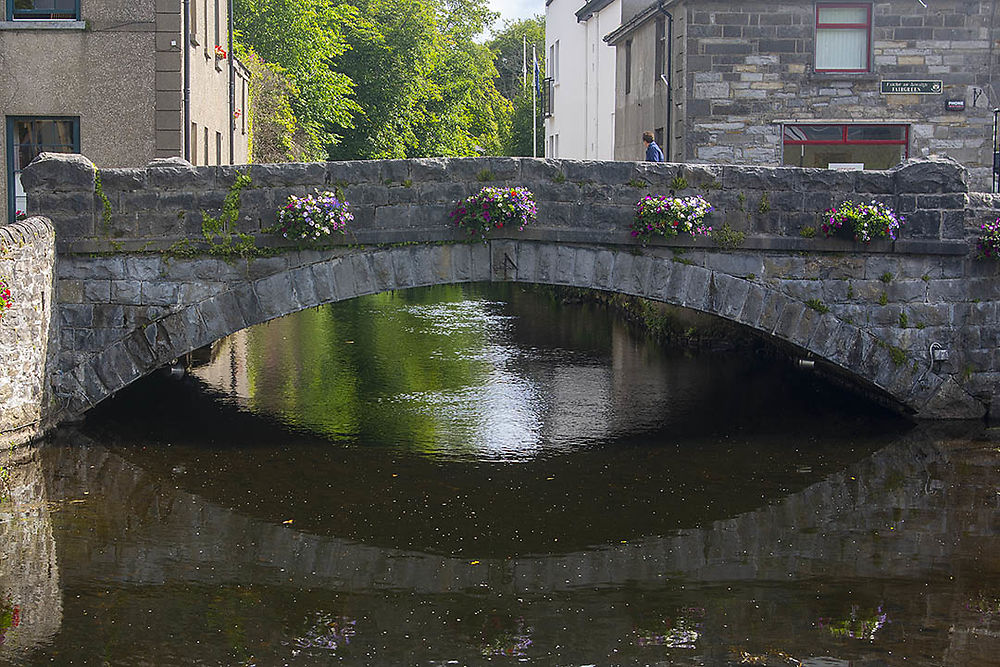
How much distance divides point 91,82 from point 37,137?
1.06 meters

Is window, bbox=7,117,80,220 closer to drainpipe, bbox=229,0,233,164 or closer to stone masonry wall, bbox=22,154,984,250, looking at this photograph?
stone masonry wall, bbox=22,154,984,250

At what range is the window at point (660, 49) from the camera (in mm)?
22453

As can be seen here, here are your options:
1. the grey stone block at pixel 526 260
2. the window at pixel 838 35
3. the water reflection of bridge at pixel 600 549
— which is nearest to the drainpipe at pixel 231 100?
the window at pixel 838 35

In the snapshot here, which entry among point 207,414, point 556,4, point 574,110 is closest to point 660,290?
point 207,414

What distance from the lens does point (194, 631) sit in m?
7.50

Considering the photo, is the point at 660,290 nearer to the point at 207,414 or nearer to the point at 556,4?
the point at 207,414

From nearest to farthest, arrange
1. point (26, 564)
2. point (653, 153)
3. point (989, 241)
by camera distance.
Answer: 1. point (26, 564)
2. point (989, 241)
3. point (653, 153)

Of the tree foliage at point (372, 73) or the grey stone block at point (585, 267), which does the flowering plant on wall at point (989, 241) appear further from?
the tree foliage at point (372, 73)

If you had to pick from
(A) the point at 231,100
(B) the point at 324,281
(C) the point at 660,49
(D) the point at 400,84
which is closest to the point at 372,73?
(D) the point at 400,84

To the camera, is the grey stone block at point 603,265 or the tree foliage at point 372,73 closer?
the grey stone block at point 603,265

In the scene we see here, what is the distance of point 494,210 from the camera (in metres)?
12.7

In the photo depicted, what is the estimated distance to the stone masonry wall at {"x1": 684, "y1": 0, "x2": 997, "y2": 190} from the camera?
20.0m

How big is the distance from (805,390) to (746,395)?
87cm

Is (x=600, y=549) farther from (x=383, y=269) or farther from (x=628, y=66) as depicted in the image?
(x=628, y=66)
